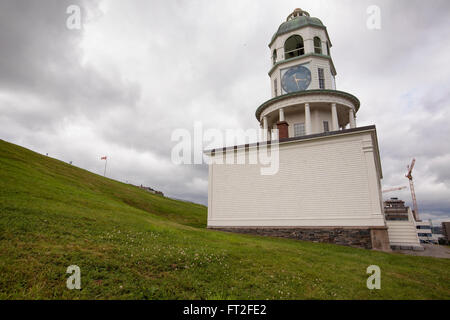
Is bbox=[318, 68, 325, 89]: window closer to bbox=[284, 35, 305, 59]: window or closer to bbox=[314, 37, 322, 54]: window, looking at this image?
bbox=[314, 37, 322, 54]: window

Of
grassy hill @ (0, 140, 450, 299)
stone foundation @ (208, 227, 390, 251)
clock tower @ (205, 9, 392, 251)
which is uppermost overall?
clock tower @ (205, 9, 392, 251)

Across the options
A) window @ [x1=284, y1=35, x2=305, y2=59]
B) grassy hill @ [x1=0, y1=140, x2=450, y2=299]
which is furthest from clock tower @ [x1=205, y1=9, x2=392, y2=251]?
grassy hill @ [x1=0, y1=140, x2=450, y2=299]

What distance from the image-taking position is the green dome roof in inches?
951

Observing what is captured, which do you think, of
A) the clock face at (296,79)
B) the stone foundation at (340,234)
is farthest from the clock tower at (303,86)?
the stone foundation at (340,234)

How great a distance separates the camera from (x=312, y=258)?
9.63 metres

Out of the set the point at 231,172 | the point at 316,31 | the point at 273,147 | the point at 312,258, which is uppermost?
the point at 316,31

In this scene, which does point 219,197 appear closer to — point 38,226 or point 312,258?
point 312,258

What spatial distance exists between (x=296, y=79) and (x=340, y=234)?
1479 centimetres

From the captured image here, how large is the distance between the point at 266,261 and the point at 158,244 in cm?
384

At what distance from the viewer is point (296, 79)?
76.1 ft

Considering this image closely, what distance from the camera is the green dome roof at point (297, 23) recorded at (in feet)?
79.3

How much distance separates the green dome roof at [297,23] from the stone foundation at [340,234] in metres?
19.8

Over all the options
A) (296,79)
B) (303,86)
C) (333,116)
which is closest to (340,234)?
(333,116)
